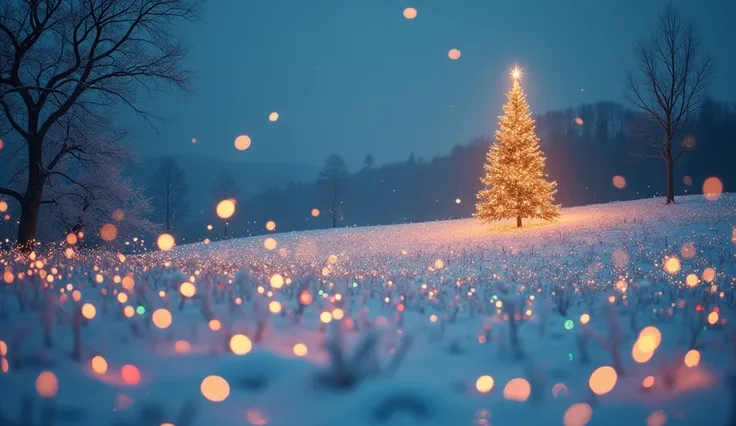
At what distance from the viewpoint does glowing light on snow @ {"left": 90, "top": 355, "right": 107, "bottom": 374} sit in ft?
9.43

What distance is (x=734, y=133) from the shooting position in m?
56.6

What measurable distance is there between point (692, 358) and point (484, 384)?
173 centimetres

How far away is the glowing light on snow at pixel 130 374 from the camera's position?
9.15 feet

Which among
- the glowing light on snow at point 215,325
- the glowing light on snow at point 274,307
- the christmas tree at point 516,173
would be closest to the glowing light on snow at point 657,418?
the glowing light on snow at point 274,307

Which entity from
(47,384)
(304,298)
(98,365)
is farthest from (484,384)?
(47,384)

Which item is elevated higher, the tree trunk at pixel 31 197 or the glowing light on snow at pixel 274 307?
the tree trunk at pixel 31 197

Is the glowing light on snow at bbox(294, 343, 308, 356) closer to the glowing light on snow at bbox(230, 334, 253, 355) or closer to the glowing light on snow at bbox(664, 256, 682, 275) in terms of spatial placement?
the glowing light on snow at bbox(230, 334, 253, 355)

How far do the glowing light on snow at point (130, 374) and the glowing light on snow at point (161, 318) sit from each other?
2.22 feet

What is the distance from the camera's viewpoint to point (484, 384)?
2.99 meters

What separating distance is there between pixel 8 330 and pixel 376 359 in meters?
2.82

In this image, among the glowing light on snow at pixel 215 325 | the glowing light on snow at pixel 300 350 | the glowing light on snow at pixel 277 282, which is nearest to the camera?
the glowing light on snow at pixel 300 350

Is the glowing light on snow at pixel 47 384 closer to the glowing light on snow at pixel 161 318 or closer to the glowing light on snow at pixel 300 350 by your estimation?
the glowing light on snow at pixel 161 318

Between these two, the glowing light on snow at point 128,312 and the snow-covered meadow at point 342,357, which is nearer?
the snow-covered meadow at point 342,357

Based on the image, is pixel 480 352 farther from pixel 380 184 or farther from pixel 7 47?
pixel 380 184
